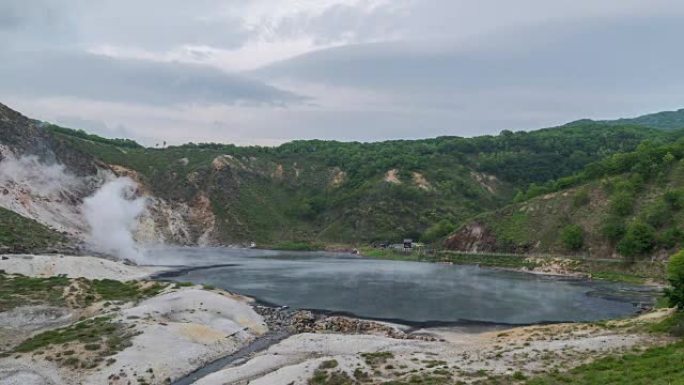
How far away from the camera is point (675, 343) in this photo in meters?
35.8

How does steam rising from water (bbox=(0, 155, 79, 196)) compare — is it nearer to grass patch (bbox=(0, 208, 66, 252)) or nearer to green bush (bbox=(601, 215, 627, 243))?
grass patch (bbox=(0, 208, 66, 252))

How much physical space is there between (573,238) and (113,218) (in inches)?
3491

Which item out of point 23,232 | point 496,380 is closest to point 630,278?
point 496,380

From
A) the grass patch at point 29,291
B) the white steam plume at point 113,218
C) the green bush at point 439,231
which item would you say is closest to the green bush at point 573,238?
the green bush at point 439,231

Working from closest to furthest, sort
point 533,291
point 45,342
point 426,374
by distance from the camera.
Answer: point 426,374 → point 45,342 → point 533,291

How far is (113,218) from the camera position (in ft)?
379

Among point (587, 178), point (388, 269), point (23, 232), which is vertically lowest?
point (388, 269)

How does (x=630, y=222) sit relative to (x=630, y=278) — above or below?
above

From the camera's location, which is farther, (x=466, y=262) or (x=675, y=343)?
(x=466, y=262)

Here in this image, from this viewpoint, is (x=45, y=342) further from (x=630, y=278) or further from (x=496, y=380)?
(x=630, y=278)

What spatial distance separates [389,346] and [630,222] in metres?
72.3

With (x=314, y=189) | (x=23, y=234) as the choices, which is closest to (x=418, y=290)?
(x=23, y=234)

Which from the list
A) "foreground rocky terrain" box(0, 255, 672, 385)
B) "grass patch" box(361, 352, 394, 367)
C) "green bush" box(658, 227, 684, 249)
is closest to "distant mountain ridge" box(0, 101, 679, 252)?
"green bush" box(658, 227, 684, 249)

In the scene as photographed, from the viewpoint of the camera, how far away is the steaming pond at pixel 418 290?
61125 millimetres
